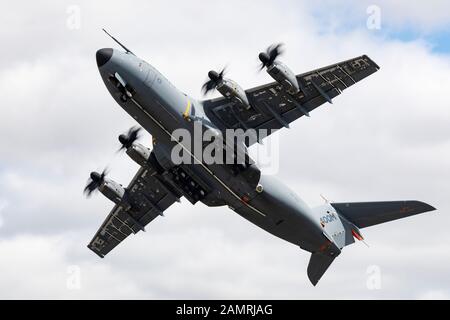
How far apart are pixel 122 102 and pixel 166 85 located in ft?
7.43

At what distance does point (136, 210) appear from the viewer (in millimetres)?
49875

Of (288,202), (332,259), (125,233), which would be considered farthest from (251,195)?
(125,233)

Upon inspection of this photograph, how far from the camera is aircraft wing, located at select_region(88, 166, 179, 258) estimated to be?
1892 inches

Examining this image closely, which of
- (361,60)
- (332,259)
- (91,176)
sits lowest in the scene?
(332,259)

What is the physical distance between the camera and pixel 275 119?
42656 millimetres

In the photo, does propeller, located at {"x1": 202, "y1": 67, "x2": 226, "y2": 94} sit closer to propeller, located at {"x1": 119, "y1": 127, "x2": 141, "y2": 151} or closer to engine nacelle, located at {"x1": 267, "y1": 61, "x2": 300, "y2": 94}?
engine nacelle, located at {"x1": 267, "y1": 61, "x2": 300, "y2": 94}

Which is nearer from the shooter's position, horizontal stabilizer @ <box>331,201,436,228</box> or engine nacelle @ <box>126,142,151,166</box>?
engine nacelle @ <box>126,142,151,166</box>

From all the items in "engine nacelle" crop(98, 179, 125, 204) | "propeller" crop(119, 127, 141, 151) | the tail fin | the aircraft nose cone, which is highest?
the aircraft nose cone

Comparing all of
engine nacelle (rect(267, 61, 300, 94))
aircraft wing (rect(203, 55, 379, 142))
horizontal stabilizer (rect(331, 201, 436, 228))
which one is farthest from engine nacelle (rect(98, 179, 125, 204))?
engine nacelle (rect(267, 61, 300, 94))

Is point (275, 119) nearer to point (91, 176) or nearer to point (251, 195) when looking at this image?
point (251, 195)

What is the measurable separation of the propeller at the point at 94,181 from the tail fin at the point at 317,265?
12927mm

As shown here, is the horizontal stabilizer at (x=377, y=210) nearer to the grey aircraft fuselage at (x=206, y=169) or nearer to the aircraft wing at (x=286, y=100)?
the grey aircraft fuselage at (x=206, y=169)

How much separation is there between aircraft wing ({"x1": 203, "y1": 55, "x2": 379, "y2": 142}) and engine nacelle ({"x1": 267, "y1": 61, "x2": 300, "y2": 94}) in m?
0.65

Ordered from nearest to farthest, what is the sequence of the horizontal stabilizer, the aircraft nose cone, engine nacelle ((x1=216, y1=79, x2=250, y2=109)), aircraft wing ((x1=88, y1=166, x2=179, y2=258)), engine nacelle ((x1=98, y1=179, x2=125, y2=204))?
1. the aircraft nose cone
2. engine nacelle ((x1=216, y1=79, x2=250, y2=109))
3. the horizontal stabilizer
4. engine nacelle ((x1=98, y1=179, x2=125, y2=204))
5. aircraft wing ((x1=88, y1=166, x2=179, y2=258))
